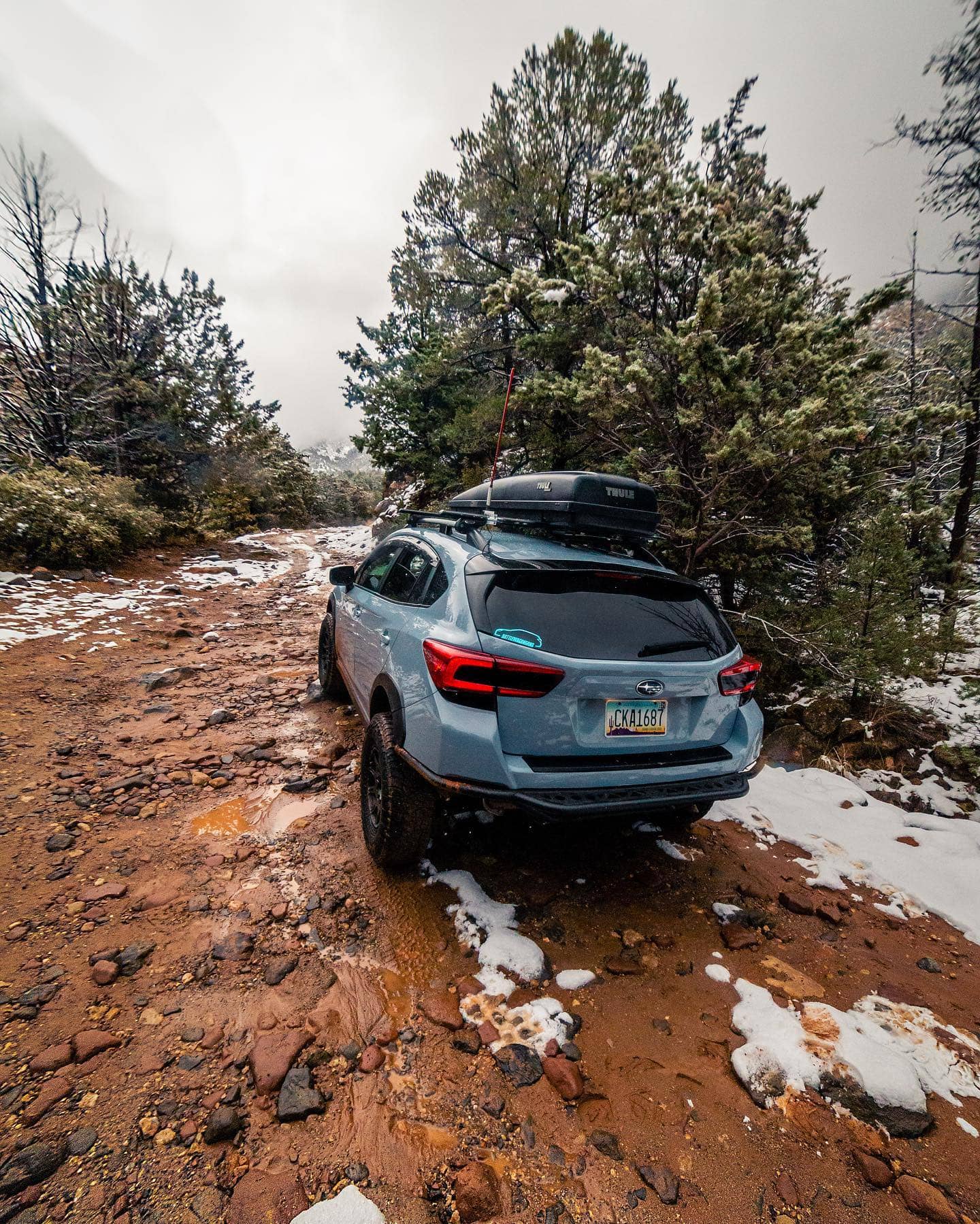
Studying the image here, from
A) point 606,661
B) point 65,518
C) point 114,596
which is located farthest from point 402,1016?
point 65,518

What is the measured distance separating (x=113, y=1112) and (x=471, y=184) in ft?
43.4

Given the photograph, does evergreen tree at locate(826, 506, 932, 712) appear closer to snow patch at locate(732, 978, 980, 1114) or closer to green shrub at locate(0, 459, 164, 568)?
snow patch at locate(732, 978, 980, 1114)

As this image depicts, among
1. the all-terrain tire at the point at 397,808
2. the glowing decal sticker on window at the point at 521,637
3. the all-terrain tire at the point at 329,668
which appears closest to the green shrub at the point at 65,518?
the all-terrain tire at the point at 329,668

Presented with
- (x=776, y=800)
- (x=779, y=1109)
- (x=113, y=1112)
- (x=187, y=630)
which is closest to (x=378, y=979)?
(x=113, y=1112)

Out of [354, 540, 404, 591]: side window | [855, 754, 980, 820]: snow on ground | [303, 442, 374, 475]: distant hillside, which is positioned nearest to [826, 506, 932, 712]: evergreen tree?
[855, 754, 980, 820]: snow on ground

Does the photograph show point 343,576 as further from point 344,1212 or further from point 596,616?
point 344,1212

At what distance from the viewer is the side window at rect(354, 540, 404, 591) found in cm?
380

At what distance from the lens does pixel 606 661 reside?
2.23 m

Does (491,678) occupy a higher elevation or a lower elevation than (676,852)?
higher

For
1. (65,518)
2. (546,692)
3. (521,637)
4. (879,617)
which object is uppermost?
(65,518)

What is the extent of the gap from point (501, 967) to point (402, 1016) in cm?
47

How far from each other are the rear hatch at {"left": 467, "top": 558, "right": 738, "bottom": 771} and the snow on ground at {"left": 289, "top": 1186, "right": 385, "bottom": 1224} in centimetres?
140

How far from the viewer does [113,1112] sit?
1545 mm

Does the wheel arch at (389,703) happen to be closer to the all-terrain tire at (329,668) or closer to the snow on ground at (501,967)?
the snow on ground at (501,967)
